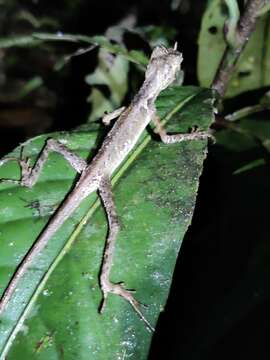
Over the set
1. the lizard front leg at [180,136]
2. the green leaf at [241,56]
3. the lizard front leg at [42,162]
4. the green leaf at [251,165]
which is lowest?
the green leaf at [251,165]

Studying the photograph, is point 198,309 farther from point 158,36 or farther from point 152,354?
point 158,36

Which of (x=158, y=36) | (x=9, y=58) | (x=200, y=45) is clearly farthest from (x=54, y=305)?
(x=9, y=58)

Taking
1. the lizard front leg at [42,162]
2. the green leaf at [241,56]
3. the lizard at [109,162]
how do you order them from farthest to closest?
the green leaf at [241,56] → the lizard front leg at [42,162] → the lizard at [109,162]

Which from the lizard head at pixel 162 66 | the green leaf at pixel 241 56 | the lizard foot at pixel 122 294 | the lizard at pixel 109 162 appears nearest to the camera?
the lizard foot at pixel 122 294

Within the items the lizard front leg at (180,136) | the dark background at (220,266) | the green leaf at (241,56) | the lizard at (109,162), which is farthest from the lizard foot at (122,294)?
the green leaf at (241,56)

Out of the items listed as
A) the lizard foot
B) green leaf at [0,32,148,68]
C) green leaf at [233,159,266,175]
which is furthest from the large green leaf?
green leaf at [0,32,148,68]

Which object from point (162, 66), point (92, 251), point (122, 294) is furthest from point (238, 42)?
point (122, 294)

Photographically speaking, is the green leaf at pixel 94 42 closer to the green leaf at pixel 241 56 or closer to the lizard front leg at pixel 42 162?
the green leaf at pixel 241 56
